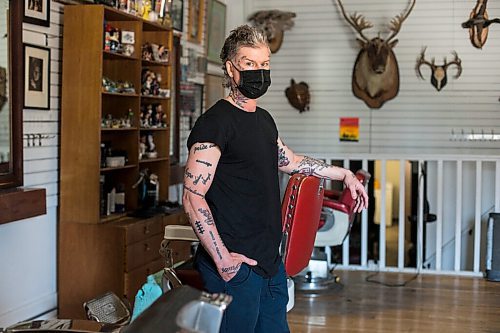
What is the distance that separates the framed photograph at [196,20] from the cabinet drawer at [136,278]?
2.57m

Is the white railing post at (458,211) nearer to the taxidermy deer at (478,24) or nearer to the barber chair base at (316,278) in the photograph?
the barber chair base at (316,278)

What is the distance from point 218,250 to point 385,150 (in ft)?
16.8

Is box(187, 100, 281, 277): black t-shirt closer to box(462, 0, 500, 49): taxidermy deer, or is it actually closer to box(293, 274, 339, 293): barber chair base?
box(293, 274, 339, 293): barber chair base

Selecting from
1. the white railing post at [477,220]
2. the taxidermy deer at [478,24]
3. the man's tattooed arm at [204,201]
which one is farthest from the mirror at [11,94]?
the taxidermy deer at [478,24]

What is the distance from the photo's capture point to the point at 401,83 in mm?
7090

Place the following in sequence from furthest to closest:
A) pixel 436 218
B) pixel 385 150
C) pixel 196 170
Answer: pixel 385 150 → pixel 436 218 → pixel 196 170

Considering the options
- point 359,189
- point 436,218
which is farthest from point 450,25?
point 359,189

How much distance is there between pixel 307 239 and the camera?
10.2 ft

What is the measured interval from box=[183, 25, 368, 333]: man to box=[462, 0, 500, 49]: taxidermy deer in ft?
16.5

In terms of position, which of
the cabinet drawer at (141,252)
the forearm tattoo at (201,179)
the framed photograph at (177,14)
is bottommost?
the cabinet drawer at (141,252)

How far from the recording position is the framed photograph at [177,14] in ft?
19.4

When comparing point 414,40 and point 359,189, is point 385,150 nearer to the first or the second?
point 414,40

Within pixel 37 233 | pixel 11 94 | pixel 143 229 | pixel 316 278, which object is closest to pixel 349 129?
pixel 316 278

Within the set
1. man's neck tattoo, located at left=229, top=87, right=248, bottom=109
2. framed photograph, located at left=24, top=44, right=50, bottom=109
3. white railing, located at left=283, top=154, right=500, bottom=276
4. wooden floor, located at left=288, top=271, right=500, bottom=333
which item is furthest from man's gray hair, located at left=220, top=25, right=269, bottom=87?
white railing, located at left=283, top=154, right=500, bottom=276
